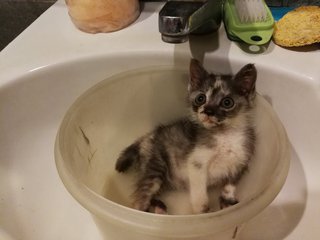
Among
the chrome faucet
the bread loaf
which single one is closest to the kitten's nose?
the chrome faucet

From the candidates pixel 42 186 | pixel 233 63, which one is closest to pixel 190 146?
pixel 233 63

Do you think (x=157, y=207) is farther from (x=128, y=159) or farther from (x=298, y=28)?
(x=298, y=28)

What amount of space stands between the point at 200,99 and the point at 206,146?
0.08 m

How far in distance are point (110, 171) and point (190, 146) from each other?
0.16 m

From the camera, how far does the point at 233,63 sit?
2.17 feet

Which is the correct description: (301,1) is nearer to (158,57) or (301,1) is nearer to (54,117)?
(158,57)

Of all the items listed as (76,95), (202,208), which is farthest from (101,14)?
(202,208)

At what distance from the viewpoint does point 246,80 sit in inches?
23.3

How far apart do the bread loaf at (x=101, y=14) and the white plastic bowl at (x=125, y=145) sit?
0.11 meters

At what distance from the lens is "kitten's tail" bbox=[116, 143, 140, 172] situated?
71 cm

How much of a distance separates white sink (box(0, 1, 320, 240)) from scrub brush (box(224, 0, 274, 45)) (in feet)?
0.08

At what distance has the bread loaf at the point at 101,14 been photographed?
0.68m

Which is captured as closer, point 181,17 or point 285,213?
point 181,17

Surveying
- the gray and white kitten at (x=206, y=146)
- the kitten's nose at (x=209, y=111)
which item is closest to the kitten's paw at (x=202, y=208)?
the gray and white kitten at (x=206, y=146)
